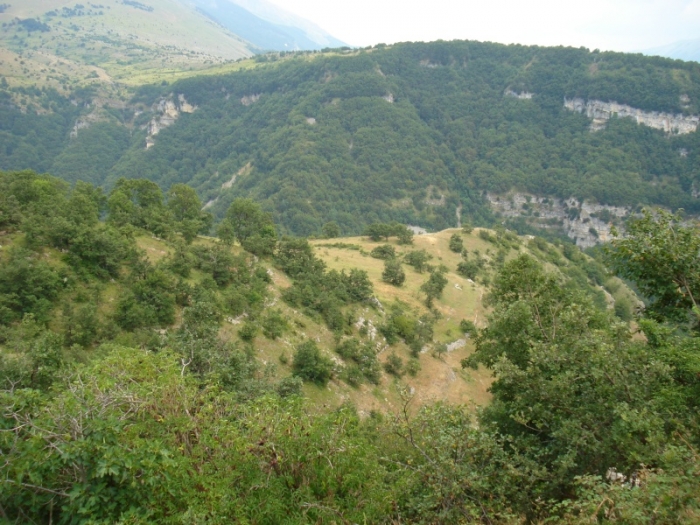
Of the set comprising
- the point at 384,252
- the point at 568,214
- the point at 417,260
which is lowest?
the point at 384,252

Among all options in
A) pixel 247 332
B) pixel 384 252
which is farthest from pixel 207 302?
pixel 384 252

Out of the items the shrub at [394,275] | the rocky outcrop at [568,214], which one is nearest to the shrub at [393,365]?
the shrub at [394,275]

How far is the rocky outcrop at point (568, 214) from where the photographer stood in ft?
550

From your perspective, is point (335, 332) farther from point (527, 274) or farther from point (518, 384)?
point (518, 384)

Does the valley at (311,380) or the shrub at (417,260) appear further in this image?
the shrub at (417,260)

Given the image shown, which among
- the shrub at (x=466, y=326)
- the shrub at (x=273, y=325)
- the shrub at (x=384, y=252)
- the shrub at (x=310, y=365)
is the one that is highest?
the shrub at (x=273, y=325)

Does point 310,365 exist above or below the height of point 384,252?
above

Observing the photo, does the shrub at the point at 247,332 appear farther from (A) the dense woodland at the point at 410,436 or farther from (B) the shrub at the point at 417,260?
(B) the shrub at the point at 417,260

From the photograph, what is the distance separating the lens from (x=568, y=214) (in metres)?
178

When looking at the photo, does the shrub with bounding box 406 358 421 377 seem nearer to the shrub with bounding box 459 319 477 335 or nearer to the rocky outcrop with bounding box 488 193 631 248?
the shrub with bounding box 459 319 477 335

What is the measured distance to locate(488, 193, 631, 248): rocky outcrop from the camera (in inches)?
6599

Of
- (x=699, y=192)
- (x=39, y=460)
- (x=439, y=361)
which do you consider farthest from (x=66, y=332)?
(x=699, y=192)

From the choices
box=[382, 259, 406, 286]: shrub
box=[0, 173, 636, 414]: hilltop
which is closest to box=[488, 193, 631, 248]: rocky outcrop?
box=[0, 173, 636, 414]: hilltop

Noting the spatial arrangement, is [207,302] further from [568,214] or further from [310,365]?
[568,214]
